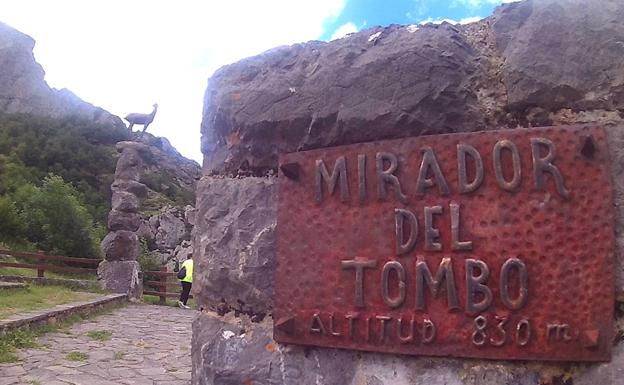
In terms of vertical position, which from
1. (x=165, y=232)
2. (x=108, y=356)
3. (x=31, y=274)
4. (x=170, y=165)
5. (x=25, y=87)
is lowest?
(x=108, y=356)

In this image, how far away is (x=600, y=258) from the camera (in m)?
1.31

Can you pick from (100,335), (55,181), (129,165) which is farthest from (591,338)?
(55,181)

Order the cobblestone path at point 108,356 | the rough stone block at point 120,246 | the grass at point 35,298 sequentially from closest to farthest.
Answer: the cobblestone path at point 108,356 → the grass at point 35,298 → the rough stone block at point 120,246

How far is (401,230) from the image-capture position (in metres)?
1.47

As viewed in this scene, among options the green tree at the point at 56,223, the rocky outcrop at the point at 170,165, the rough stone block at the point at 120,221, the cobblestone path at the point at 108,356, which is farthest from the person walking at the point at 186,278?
the rocky outcrop at the point at 170,165

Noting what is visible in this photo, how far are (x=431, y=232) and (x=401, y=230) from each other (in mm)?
76

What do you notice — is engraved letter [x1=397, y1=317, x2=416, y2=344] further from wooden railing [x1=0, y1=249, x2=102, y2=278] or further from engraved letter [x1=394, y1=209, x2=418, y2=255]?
wooden railing [x1=0, y1=249, x2=102, y2=278]

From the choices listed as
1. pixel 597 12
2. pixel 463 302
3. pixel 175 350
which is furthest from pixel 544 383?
pixel 175 350

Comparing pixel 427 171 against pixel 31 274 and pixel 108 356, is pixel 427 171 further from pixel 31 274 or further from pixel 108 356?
pixel 31 274

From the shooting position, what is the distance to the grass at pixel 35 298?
732cm

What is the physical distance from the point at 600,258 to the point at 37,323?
6664 millimetres

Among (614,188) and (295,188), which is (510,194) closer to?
(614,188)

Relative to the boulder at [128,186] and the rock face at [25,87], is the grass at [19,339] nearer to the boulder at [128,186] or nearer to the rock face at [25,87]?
the boulder at [128,186]

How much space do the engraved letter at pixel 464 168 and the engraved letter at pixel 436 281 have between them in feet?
0.59
